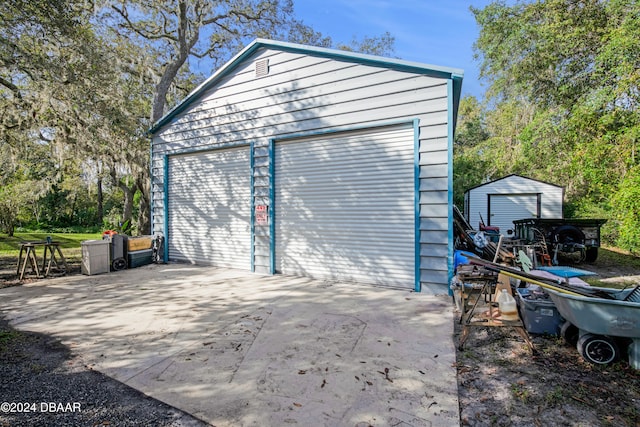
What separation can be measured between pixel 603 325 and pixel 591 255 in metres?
6.71

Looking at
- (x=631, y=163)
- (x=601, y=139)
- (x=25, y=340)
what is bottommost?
(x=25, y=340)

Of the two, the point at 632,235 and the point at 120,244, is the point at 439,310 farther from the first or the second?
the point at 120,244

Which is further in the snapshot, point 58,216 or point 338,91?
point 58,216

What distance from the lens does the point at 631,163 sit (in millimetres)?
6777

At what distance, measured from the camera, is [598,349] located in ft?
8.54

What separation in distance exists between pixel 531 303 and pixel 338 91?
424cm

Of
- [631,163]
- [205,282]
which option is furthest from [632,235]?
[205,282]

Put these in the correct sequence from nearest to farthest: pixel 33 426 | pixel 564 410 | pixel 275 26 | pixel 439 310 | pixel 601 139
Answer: pixel 33 426 → pixel 564 410 → pixel 439 310 → pixel 601 139 → pixel 275 26

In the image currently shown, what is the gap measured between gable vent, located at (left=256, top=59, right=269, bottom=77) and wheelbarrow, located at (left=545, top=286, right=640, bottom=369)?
5.87m

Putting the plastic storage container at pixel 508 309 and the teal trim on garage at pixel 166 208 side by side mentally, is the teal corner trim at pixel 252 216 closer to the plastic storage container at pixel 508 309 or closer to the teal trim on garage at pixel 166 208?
the teal trim on garage at pixel 166 208

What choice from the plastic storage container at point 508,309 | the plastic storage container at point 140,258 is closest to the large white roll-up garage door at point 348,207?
the plastic storage container at point 508,309

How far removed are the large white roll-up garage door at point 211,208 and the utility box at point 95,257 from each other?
1359mm

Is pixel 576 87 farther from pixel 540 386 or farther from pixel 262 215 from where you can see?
pixel 540 386

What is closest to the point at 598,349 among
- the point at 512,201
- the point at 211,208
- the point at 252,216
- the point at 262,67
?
the point at 252,216
